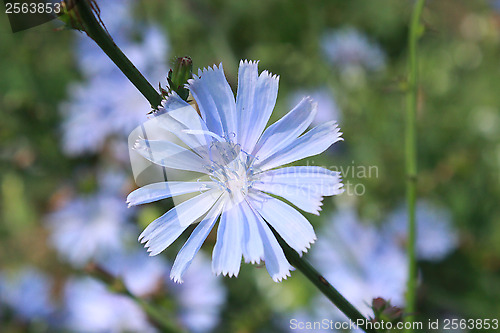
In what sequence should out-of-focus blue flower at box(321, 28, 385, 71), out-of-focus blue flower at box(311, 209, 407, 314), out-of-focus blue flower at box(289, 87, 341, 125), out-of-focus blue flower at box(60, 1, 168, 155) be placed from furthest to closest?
out-of-focus blue flower at box(321, 28, 385, 71) < out-of-focus blue flower at box(289, 87, 341, 125) < out-of-focus blue flower at box(60, 1, 168, 155) < out-of-focus blue flower at box(311, 209, 407, 314)

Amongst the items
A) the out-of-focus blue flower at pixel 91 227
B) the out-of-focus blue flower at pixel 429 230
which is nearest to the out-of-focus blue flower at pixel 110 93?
the out-of-focus blue flower at pixel 91 227

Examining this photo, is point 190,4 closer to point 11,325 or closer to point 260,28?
point 260,28

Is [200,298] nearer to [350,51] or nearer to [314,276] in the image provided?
[314,276]

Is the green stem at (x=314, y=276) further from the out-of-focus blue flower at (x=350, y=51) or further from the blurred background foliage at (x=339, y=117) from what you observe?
the out-of-focus blue flower at (x=350, y=51)

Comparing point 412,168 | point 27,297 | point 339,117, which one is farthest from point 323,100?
point 27,297

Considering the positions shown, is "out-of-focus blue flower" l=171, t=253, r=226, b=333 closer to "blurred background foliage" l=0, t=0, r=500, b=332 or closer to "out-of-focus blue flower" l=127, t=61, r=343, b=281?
"blurred background foliage" l=0, t=0, r=500, b=332

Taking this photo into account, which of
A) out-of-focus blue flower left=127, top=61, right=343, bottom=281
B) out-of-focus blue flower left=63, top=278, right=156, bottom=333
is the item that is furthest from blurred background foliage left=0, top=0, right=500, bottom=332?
out-of-focus blue flower left=127, top=61, right=343, bottom=281
